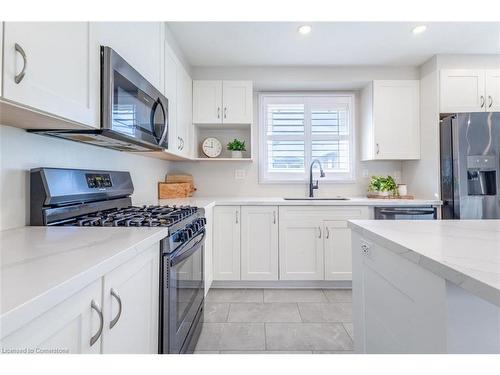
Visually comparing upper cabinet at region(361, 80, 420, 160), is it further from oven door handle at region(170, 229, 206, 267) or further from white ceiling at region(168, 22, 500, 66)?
oven door handle at region(170, 229, 206, 267)

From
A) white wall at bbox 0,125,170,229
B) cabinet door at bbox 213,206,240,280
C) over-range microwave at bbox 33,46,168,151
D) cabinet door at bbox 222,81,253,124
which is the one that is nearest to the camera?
white wall at bbox 0,125,170,229

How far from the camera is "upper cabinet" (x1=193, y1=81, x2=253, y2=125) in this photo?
117 inches

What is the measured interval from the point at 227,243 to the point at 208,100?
1.55m

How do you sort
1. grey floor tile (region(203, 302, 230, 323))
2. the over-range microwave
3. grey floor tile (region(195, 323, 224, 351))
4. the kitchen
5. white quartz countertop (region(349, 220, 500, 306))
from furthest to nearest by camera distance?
grey floor tile (region(203, 302, 230, 323))
grey floor tile (region(195, 323, 224, 351))
the over-range microwave
the kitchen
white quartz countertop (region(349, 220, 500, 306))

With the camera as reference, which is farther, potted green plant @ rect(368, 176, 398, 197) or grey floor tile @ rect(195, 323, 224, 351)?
potted green plant @ rect(368, 176, 398, 197)

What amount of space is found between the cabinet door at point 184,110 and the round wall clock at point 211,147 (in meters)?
0.32

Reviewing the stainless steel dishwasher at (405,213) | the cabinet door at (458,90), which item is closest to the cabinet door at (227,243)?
the stainless steel dishwasher at (405,213)

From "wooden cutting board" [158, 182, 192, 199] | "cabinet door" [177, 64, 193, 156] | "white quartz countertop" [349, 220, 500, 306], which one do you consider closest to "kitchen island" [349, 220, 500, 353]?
"white quartz countertop" [349, 220, 500, 306]

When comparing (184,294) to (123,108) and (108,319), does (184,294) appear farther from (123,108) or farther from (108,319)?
(123,108)

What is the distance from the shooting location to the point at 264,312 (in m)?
2.27

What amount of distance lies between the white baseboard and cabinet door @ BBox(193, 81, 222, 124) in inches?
67.2

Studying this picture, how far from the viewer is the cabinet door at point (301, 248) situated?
107 inches
